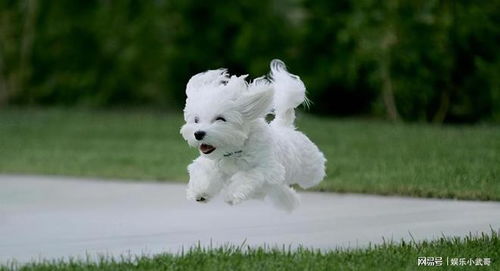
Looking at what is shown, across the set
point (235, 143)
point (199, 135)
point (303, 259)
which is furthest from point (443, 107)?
point (303, 259)

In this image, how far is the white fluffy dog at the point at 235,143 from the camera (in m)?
7.03

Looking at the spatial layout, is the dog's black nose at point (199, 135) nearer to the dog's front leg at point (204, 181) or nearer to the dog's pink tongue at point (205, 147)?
the dog's pink tongue at point (205, 147)

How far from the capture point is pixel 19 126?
18922mm

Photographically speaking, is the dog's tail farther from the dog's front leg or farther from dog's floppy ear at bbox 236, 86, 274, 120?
the dog's front leg

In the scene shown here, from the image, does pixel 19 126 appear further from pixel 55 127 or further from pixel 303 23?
pixel 303 23

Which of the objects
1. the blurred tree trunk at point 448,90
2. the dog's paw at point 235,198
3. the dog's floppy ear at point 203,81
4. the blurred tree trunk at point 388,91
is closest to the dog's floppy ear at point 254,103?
the dog's floppy ear at point 203,81

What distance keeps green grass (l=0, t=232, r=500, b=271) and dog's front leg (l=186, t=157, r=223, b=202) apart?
50cm

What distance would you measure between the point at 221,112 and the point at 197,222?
1422 mm

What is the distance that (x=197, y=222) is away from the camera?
26.9ft

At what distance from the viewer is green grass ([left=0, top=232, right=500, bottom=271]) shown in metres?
5.98

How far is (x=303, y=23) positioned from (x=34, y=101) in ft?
23.0

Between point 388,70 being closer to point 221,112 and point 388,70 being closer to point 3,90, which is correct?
point 3,90

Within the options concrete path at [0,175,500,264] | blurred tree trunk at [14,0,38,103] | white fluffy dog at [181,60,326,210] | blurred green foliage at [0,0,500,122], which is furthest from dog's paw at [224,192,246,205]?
blurred tree trunk at [14,0,38,103]

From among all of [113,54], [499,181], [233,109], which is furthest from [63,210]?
[113,54]
